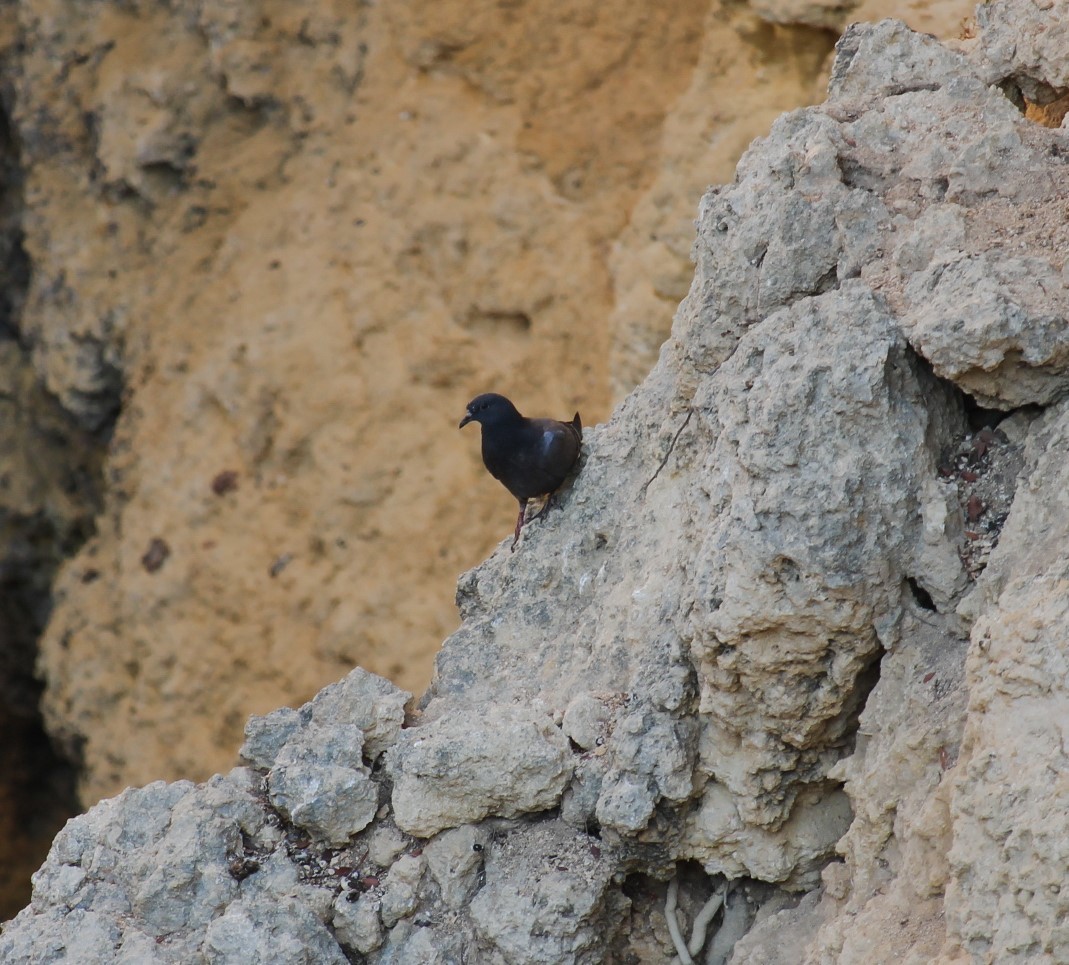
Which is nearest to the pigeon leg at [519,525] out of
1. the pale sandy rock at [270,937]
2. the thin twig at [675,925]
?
the thin twig at [675,925]

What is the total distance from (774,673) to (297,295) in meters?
6.16

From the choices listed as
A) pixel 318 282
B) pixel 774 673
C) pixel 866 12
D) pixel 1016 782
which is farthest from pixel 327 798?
pixel 318 282

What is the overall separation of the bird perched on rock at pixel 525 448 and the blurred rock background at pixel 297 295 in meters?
2.66

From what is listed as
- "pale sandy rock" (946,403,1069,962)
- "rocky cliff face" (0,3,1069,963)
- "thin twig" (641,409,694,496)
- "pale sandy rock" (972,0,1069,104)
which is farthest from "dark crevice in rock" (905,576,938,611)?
"pale sandy rock" (972,0,1069,104)

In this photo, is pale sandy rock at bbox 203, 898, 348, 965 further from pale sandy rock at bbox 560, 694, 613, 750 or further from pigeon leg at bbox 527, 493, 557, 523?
pigeon leg at bbox 527, 493, 557, 523

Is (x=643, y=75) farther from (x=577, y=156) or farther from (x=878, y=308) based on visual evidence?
(x=878, y=308)

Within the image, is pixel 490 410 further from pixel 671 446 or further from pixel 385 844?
pixel 385 844

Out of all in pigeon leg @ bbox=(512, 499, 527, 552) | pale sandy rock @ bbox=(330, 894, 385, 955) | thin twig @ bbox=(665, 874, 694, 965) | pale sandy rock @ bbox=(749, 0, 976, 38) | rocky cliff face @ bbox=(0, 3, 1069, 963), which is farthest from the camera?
pale sandy rock @ bbox=(749, 0, 976, 38)

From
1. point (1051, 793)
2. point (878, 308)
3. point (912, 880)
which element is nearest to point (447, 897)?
point (912, 880)

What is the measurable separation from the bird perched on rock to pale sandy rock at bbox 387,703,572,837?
3.28 feet

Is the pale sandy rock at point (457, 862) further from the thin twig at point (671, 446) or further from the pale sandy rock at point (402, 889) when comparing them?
the thin twig at point (671, 446)

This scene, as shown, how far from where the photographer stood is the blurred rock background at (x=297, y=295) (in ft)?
26.4

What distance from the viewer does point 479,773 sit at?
3.81 m

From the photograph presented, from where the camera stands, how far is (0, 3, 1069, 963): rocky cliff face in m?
3.15
